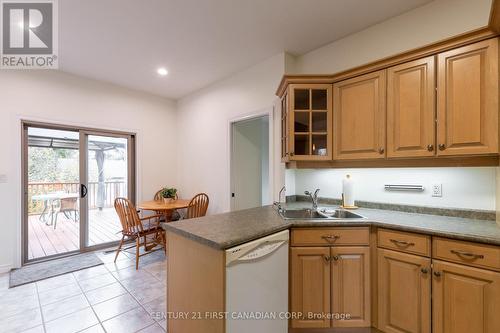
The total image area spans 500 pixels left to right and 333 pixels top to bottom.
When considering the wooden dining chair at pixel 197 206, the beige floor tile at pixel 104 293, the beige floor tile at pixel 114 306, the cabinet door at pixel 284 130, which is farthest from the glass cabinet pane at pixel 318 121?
the beige floor tile at pixel 104 293

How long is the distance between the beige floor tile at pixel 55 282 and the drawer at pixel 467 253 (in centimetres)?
360

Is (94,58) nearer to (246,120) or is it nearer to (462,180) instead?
(246,120)

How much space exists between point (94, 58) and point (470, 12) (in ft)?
12.9

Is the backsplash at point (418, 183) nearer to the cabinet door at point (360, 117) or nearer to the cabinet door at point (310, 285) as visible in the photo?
the cabinet door at point (360, 117)

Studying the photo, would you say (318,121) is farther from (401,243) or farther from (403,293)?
(403,293)

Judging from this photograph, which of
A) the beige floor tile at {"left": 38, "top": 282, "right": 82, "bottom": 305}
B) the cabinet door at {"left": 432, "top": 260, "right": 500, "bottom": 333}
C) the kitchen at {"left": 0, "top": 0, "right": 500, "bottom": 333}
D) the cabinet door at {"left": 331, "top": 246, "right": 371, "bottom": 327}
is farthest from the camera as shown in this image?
the beige floor tile at {"left": 38, "top": 282, "right": 82, "bottom": 305}

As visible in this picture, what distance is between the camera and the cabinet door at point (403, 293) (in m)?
1.44

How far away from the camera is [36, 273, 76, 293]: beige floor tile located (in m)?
2.45

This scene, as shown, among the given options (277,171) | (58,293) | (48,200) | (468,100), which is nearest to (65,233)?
(48,200)

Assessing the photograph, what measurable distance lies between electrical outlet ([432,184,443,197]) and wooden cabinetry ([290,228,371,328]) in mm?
752

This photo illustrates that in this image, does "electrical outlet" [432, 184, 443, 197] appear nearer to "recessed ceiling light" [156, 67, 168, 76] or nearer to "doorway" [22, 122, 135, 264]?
"recessed ceiling light" [156, 67, 168, 76]

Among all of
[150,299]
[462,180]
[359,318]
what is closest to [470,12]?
[462,180]

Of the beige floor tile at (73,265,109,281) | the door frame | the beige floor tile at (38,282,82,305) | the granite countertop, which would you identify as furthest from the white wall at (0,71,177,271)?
the granite countertop

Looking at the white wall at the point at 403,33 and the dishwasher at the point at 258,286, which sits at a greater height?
the white wall at the point at 403,33
